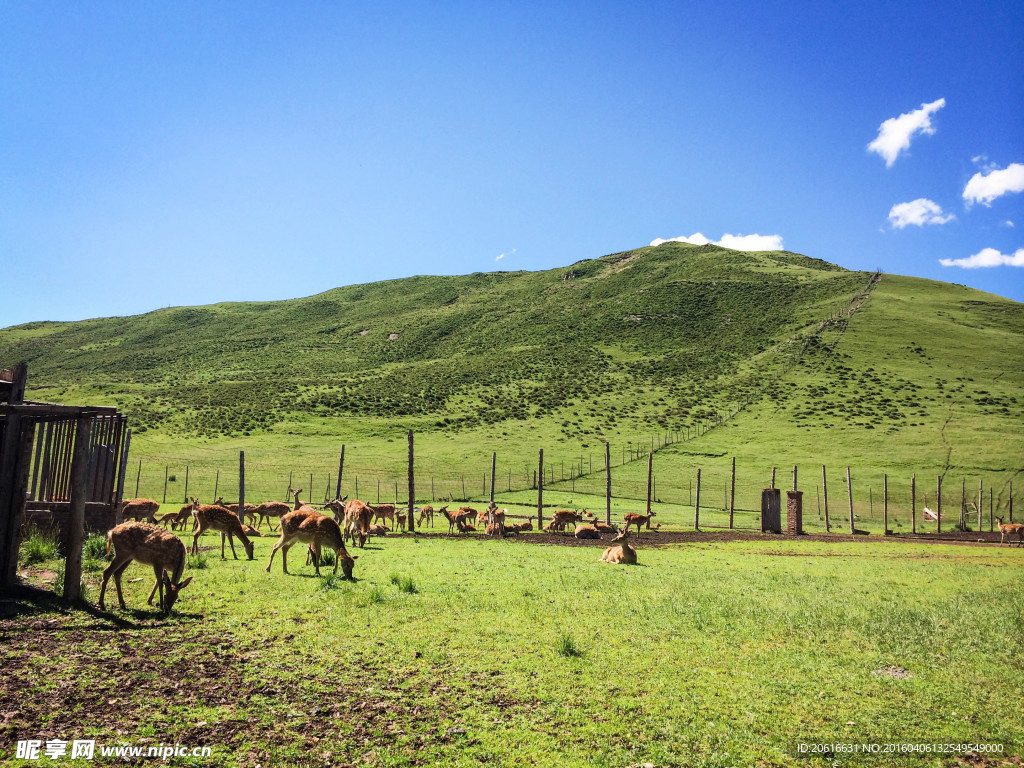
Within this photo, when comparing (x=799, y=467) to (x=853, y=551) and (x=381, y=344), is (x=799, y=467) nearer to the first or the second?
(x=853, y=551)

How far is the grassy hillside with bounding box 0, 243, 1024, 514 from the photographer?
190 ft

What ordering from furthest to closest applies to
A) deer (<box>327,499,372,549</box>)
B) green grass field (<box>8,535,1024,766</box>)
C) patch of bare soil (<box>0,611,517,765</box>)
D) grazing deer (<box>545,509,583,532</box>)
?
grazing deer (<box>545,509,583,532</box>), deer (<box>327,499,372,549</box>), green grass field (<box>8,535,1024,766</box>), patch of bare soil (<box>0,611,517,765</box>)

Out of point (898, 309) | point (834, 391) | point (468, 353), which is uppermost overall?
point (898, 309)

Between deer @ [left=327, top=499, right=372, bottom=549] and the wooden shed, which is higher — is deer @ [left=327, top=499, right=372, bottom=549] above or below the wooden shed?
below

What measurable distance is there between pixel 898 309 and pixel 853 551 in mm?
109978

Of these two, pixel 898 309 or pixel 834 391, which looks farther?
pixel 898 309

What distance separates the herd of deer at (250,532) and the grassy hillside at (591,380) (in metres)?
15.9

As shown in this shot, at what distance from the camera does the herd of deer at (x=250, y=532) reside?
9.63 m

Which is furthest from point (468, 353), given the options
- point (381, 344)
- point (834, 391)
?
point (834, 391)

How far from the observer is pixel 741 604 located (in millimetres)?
12297

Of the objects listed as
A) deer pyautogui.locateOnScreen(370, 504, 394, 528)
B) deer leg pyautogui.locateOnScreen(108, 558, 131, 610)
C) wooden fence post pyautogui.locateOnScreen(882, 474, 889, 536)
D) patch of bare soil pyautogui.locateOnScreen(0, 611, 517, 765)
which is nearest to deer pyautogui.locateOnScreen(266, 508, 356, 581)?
deer leg pyautogui.locateOnScreen(108, 558, 131, 610)

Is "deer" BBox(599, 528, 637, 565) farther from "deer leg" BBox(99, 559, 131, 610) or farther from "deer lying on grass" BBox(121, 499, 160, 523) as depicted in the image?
"deer lying on grass" BBox(121, 499, 160, 523)

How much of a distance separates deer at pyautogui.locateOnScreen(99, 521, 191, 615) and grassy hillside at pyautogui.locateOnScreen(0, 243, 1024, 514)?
33.2 metres

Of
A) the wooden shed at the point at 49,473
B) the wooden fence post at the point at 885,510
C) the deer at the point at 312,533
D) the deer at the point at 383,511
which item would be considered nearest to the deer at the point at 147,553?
the wooden shed at the point at 49,473
